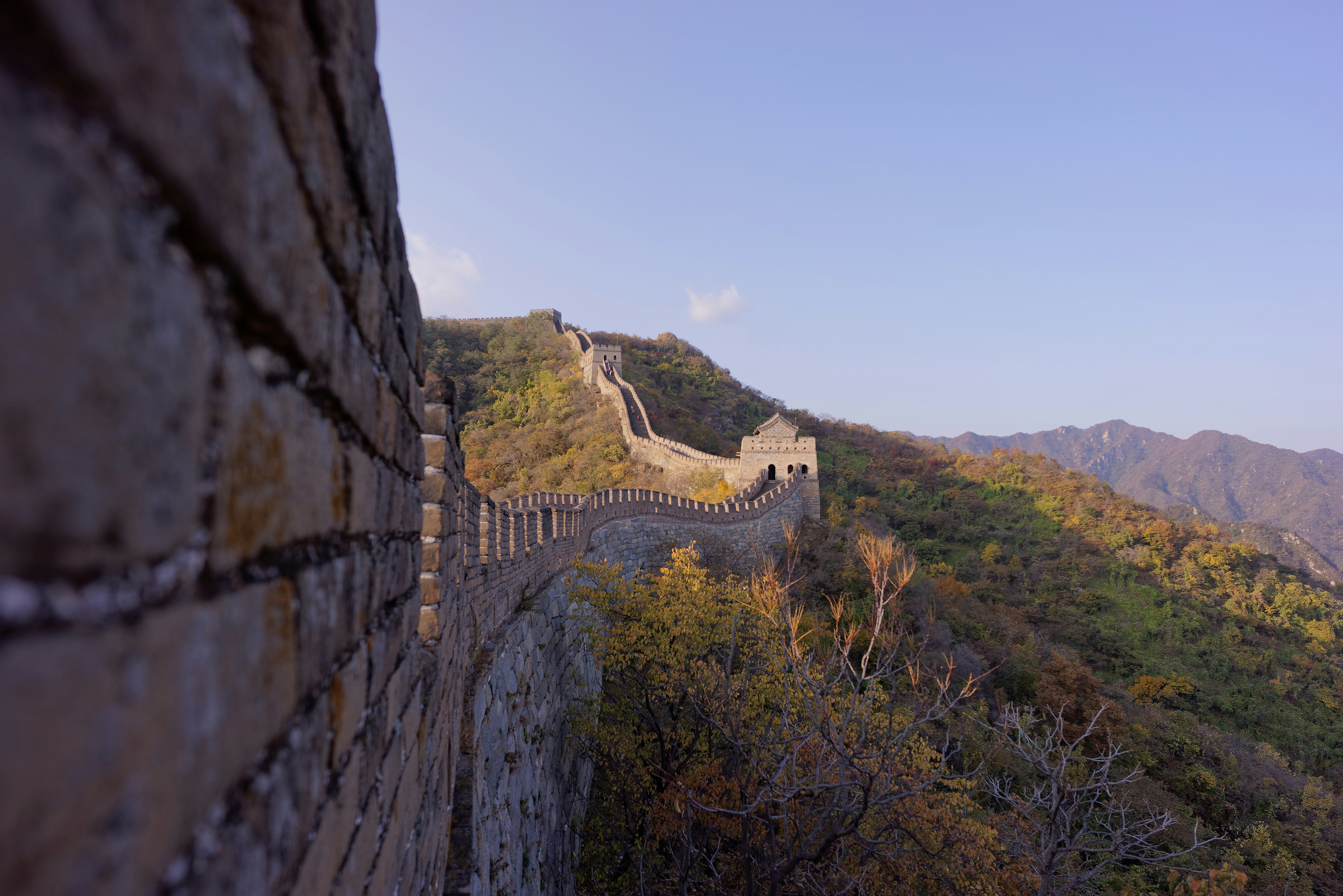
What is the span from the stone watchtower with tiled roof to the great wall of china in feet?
102

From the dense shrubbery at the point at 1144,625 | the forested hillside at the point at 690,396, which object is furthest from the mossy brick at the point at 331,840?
the forested hillside at the point at 690,396

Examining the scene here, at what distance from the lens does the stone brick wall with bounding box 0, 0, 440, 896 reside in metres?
0.41

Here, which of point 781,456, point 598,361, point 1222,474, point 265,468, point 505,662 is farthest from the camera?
point 1222,474

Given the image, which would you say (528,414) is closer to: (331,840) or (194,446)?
(331,840)

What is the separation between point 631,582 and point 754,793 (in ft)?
19.6

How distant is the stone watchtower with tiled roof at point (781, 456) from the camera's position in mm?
32156

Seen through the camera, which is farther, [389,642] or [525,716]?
[525,716]

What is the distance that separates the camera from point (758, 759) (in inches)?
295

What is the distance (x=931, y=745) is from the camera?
15055 mm

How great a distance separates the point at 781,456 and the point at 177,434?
3269 centimetres

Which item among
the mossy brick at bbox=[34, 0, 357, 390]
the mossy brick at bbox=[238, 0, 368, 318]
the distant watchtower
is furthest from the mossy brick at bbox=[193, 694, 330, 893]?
the distant watchtower

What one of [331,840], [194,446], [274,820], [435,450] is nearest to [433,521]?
[435,450]

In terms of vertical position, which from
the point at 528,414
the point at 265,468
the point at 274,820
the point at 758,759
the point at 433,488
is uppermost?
the point at 528,414

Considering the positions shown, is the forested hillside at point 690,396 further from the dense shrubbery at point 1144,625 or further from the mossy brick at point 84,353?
the mossy brick at point 84,353
